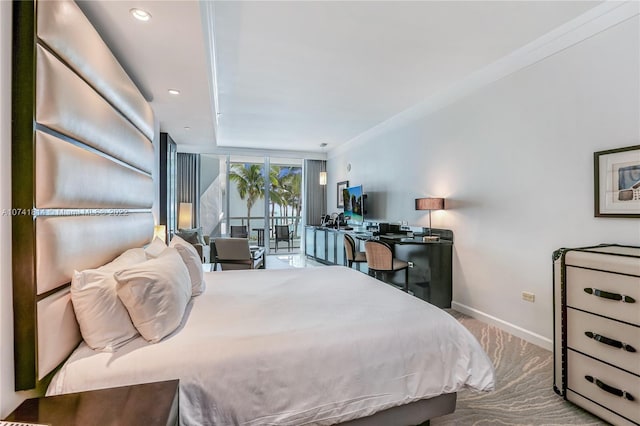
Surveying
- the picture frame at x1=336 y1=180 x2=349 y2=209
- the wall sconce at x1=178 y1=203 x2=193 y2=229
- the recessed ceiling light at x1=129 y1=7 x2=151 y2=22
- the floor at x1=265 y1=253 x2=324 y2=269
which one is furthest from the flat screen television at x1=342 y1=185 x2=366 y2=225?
the recessed ceiling light at x1=129 y1=7 x2=151 y2=22

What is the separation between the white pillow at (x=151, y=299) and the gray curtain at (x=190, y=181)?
20.1ft

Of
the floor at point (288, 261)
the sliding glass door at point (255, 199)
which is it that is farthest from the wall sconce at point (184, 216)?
the floor at point (288, 261)

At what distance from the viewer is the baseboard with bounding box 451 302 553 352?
2885mm

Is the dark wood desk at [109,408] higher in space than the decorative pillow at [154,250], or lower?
lower

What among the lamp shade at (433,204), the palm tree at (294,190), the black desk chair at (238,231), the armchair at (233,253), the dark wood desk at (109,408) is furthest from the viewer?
the palm tree at (294,190)

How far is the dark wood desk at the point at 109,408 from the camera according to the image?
1038 mm

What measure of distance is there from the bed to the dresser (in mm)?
755

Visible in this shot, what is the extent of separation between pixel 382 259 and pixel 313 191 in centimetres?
485

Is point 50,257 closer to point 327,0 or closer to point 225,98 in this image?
point 327,0

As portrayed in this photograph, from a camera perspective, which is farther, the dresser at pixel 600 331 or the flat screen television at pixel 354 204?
the flat screen television at pixel 354 204

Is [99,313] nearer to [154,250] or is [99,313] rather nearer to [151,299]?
[151,299]

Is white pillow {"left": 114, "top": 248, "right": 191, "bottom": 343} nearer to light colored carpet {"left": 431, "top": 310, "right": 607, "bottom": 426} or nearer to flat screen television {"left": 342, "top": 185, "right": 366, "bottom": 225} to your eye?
light colored carpet {"left": 431, "top": 310, "right": 607, "bottom": 426}

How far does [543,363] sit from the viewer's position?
8.53 feet

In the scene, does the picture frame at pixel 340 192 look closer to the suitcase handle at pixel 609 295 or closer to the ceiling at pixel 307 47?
the ceiling at pixel 307 47
